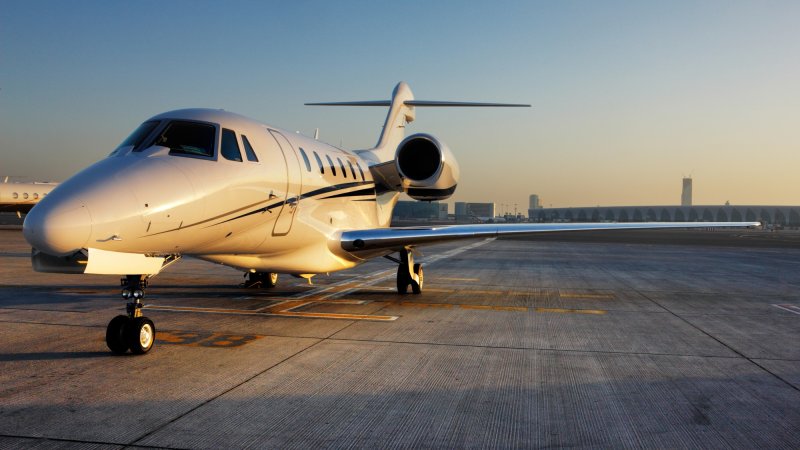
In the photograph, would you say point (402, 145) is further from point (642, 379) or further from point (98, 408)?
point (98, 408)

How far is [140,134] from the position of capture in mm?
7062

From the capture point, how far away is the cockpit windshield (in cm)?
690

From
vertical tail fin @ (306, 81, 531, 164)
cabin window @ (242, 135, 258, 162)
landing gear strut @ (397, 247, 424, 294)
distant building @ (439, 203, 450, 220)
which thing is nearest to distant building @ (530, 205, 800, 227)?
distant building @ (439, 203, 450, 220)

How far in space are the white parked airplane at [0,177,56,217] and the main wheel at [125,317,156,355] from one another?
41.7 metres

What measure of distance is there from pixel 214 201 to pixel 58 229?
2.01 metres

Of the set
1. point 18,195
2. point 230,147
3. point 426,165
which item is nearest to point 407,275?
point 426,165

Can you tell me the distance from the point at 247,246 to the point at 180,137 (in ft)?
6.17

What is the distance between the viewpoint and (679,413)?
14.9 feet

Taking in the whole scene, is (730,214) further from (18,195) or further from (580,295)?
(580,295)

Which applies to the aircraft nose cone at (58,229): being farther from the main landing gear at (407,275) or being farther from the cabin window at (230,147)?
the main landing gear at (407,275)

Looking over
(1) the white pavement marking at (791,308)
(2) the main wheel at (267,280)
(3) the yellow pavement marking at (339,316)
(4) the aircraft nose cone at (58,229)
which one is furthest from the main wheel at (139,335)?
(1) the white pavement marking at (791,308)

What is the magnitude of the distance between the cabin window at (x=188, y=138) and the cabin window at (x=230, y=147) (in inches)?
6.4

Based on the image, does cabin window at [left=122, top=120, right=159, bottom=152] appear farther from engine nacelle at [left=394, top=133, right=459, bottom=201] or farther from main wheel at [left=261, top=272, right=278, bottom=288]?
engine nacelle at [left=394, top=133, right=459, bottom=201]

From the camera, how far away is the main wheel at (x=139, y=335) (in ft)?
20.4
